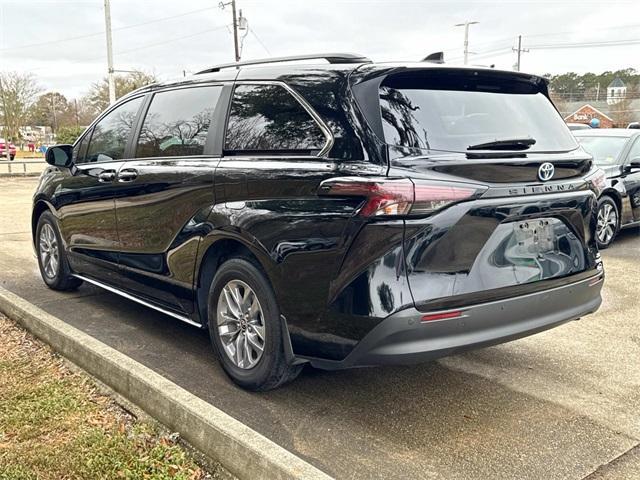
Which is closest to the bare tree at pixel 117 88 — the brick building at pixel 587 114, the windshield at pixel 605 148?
the windshield at pixel 605 148

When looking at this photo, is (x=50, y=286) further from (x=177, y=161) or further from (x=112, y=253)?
(x=177, y=161)

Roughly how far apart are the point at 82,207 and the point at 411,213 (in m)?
3.26

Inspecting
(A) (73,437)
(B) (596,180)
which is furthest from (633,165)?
(A) (73,437)

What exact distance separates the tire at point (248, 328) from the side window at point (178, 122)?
0.91 meters

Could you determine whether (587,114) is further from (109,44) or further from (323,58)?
(323,58)

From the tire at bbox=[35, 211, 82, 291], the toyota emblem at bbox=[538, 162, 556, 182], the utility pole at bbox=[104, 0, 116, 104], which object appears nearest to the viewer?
the toyota emblem at bbox=[538, 162, 556, 182]

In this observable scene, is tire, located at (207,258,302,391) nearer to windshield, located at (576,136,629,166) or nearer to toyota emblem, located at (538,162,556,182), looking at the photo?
toyota emblem, located at (538,162,556,182)

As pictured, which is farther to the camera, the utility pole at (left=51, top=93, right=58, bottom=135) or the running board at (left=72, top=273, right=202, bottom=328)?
the utility pole at (left=51, top=93, right=58, bottom=135)

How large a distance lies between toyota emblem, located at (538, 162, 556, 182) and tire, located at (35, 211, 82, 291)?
4094 millimetres

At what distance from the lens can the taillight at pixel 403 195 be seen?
275 centimetres

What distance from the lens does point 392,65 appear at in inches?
123

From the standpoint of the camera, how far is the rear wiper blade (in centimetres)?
306

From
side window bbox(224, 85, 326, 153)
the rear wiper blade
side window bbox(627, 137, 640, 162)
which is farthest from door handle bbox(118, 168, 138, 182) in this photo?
side window bbox(627, 137, 640, 162)

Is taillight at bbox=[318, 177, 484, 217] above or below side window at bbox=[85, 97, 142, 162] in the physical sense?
below
